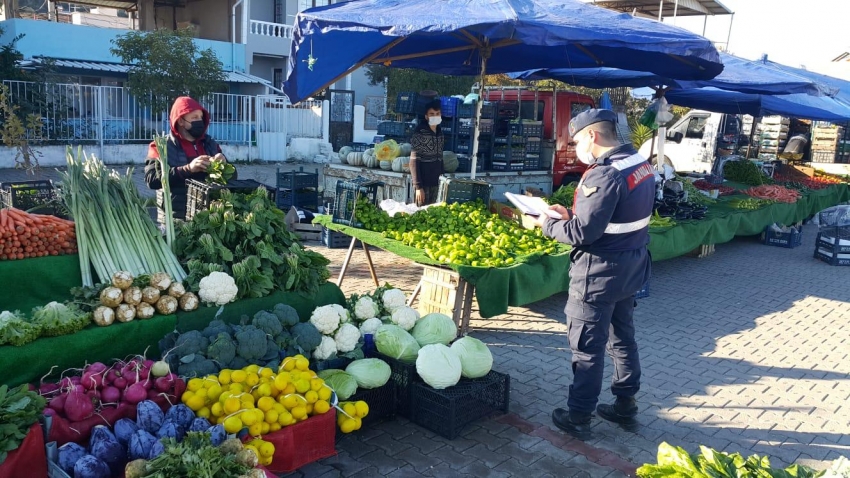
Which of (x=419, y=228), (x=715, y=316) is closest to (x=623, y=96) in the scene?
(x=715, y=316)

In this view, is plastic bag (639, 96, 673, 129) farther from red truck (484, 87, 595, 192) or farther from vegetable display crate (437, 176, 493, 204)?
vegetable display crate (437, 176, 493, 204)

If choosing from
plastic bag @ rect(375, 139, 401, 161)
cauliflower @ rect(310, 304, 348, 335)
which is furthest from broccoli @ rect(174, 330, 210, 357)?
plastic bag @ rect(375, 139, 401, 161)

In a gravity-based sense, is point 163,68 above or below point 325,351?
above

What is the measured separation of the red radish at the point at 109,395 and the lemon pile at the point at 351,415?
1231 millimetres

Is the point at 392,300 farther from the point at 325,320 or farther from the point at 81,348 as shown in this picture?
the point at 81,348

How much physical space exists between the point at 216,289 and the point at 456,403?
5.81 ft

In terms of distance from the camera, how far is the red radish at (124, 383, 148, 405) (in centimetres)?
345

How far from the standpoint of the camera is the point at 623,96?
2289 cm

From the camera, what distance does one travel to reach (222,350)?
3832 mm

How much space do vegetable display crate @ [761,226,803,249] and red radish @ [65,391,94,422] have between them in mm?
11999

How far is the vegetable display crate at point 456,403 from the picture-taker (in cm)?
420

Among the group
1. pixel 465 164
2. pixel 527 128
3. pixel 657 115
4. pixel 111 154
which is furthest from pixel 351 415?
pixel 111 154

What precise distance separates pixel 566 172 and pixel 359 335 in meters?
7.25

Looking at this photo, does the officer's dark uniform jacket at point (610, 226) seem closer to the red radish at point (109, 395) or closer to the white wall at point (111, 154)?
the red radish at point (109, 395)
